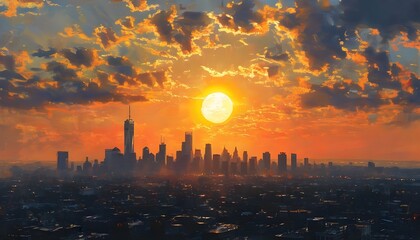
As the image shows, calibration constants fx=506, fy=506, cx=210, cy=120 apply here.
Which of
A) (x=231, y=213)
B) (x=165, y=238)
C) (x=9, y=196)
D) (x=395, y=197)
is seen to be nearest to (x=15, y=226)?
(x=165, y=238)

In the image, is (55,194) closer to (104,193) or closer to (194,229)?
(104,193)

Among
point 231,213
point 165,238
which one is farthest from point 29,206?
point 165,238

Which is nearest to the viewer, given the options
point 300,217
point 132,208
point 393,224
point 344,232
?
point 344,232

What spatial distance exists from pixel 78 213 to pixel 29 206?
45.8ft

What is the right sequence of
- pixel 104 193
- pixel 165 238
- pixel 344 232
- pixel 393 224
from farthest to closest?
pixel 104 193
pixel 393 224
pixel 344 232
pixel 165 238

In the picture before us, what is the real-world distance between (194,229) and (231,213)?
56.8ft

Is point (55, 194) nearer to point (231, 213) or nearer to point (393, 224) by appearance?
point (231, 213)

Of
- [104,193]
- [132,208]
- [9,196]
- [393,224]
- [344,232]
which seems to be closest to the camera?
[344,232]

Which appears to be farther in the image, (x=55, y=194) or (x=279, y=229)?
(x=55, y=194)

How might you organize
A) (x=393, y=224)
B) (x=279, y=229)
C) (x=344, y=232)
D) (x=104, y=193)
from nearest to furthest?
1. (x=344, y=232)
2. (x=279, y=229)
3. (x=393, y=224)
4. (x=104, y=193)

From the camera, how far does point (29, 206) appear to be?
8312 centimetres

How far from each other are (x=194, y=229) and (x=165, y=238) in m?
6.34

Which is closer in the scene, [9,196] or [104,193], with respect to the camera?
[9,196]

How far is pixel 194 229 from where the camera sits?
58344 millimetres
